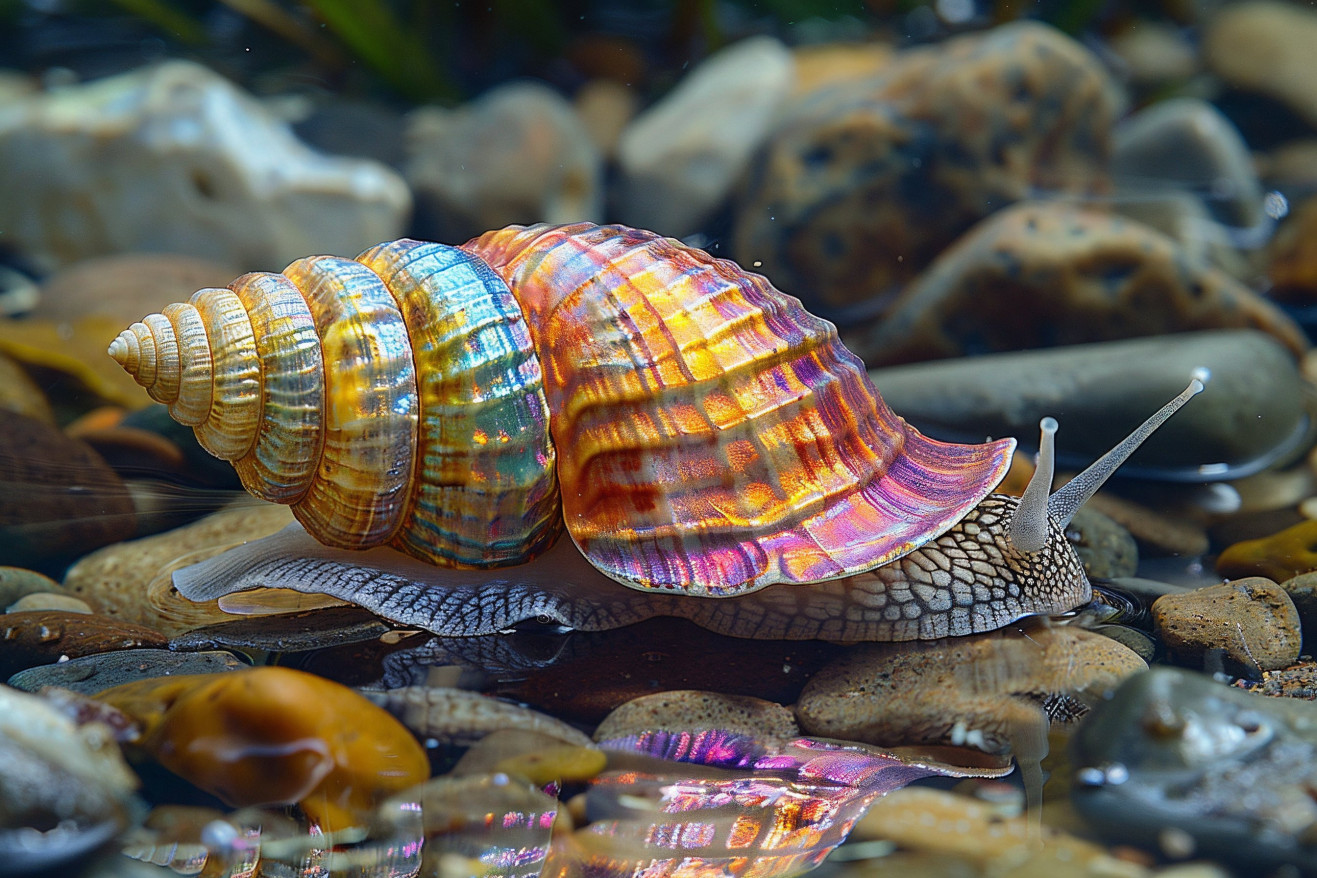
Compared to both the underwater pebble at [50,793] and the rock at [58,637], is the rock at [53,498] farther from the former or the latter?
the underwater pebble at [50,793]

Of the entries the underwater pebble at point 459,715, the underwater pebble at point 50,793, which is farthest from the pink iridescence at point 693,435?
the underwater pebble at point 50,793

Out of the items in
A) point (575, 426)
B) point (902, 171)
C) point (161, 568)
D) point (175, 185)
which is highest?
point (902, 171)

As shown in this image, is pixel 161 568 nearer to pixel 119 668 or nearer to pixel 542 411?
pixel 119 668

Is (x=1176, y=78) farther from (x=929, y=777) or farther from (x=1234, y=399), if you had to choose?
(x=929, y=777)

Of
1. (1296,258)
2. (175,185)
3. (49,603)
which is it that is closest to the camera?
(49,603)

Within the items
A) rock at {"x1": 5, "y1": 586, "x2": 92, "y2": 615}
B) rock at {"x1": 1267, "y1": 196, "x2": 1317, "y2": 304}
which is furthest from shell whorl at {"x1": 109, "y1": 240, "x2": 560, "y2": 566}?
rock at {"x1": 1267, "y1": 196, "x2": 1317, "y2": 304}

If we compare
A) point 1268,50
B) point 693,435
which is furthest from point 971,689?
point 1268,50

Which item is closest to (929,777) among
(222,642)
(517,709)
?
(517,709)
